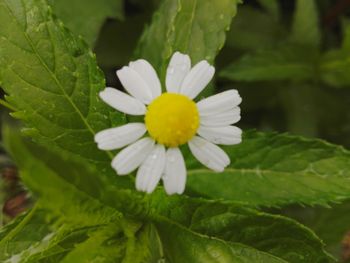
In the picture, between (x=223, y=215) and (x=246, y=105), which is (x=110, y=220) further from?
(x=246, y=105)

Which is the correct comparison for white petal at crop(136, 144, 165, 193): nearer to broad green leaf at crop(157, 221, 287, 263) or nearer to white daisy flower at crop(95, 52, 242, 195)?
white daisy flower at crop(95, 52, 242, 195)

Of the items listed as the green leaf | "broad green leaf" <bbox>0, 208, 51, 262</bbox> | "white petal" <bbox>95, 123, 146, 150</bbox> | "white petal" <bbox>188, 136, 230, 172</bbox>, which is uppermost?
"white petal" <bbox>95, 123, 146, 150</bbox>

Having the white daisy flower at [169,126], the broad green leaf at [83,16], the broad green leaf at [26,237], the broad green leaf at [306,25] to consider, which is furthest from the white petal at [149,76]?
the broad green leaf at [306,25]

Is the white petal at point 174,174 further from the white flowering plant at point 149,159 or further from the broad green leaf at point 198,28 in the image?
the broad green leaf at point 198,28

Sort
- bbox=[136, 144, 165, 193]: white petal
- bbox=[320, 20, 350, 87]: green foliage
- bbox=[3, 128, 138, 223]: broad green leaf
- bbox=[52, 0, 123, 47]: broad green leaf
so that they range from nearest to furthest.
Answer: bbox=[3, 128, 138, 223]: broad green leaf, bbox=[136, 144, 165, 193]: white petal, bbox=[52, 0, 123, 47]: broad green leaf, bbox=[320, 20, 350, 87]: green foliage

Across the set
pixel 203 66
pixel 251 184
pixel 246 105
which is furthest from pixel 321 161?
pixel 246 105

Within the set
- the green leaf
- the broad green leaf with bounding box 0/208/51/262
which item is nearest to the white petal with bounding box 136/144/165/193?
the broad green leaf with bounding box 0/208/51/262

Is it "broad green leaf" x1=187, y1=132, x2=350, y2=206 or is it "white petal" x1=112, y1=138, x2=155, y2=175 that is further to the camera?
"broad green leaf" x1=187, y1=132, x2=350, y2=206
